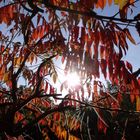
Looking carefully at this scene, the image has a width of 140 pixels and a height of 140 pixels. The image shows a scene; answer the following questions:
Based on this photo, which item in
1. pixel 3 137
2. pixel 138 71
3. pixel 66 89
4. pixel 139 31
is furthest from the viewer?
pixel 66 89

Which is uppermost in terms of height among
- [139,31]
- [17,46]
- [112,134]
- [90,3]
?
[17,46]

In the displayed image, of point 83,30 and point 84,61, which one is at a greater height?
point 83,30

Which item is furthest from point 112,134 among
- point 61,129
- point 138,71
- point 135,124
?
point 138,71

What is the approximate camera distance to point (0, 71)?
22.6 ft

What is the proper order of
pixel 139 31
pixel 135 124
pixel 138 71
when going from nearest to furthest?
pixel 139 31 < pixel 138 71 < pixel 135 124

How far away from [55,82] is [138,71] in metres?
3.66

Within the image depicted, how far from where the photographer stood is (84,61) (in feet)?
10.4

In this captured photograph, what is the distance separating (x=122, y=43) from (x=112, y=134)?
1580cm

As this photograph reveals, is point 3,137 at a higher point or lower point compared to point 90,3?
lower

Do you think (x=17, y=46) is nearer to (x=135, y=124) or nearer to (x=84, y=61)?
(x=84, y=61)

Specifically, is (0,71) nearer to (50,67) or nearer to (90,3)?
(50,67)

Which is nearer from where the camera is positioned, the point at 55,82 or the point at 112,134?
the point at 55,82

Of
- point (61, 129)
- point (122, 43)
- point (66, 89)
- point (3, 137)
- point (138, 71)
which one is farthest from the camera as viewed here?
point (61, 129)

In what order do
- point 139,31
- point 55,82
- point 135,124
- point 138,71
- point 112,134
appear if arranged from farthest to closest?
point 135,124 < point 112,134 < point 55,82 < point 138,71 < point 139,31
